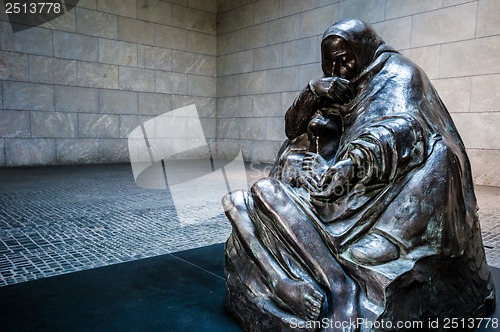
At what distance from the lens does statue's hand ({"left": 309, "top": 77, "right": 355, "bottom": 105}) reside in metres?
2.27

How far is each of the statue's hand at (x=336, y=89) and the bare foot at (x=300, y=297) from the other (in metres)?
0.99

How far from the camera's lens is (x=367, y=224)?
1896mm

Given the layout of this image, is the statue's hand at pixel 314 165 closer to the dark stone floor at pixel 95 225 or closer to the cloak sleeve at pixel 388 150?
the cloak sleeve at pixel 388 150

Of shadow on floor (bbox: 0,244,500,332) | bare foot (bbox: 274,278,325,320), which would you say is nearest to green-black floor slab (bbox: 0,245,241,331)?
shadow on floor (bbox: 0,244,500,332)

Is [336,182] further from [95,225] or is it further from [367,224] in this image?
[95,225]

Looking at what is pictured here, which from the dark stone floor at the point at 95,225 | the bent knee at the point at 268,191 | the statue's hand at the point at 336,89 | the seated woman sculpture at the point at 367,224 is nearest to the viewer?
the seated woman sculpture at the point at 367,224

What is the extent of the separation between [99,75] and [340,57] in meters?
7.30

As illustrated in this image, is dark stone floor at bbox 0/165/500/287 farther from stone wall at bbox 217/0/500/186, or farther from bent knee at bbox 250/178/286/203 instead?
bent knee at bbox 250/178/286/203

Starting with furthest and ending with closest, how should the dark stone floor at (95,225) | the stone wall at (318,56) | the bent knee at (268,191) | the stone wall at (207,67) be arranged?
the stone wall at (207,67), the stone wall at (318,56), the dark stone floor at (95,225), the bent knee at (268,191)

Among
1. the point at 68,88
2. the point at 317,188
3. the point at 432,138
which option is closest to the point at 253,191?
the point at 317,188

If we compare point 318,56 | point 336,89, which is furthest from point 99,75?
point 336,89

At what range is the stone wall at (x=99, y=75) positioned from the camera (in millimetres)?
7777

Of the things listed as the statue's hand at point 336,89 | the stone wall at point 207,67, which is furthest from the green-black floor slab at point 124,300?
the stone wall at point 207,67

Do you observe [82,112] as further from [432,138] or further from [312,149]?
[432,138]
